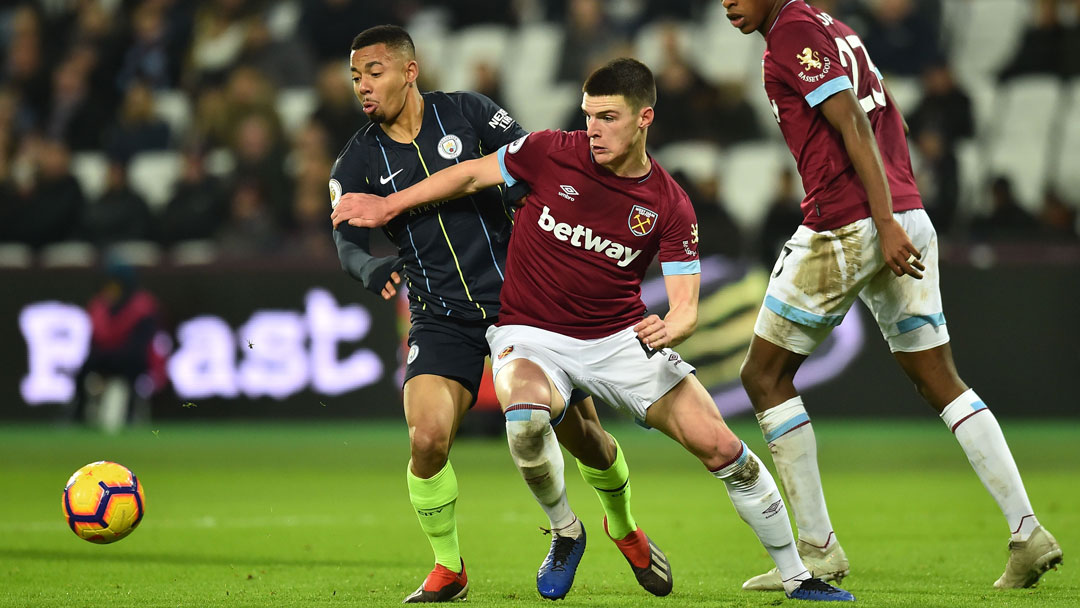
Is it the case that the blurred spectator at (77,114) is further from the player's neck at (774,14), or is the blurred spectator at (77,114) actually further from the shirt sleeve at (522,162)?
the player's neck at (774,14)

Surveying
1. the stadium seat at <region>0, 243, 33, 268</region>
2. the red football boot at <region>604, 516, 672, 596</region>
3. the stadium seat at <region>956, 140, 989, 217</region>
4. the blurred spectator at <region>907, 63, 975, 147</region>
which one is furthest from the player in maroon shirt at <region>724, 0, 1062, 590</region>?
the stadium seat at <region>0, 243, 33, 268</region>

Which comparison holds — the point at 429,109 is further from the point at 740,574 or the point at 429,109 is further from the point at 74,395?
the point at 74,395

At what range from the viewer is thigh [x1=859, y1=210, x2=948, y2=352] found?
538 centimetres

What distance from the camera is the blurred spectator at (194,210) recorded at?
14984 millimetres

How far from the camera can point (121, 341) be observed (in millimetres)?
13609

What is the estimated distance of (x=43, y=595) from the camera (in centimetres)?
523

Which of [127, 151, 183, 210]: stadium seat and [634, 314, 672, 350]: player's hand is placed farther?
[127, 151, 183, 210]: stadium seat

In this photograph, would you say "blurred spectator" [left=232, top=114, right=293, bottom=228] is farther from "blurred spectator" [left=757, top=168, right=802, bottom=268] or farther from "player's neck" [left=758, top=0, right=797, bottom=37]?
"player's neck" [left=758, top=0, right=797, bottom=37]

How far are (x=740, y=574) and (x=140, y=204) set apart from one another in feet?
35.3

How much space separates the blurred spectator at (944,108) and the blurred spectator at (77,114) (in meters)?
9.58

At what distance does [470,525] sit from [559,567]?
2.46m

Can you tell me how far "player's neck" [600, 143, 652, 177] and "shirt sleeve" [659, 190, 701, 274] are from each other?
18cm

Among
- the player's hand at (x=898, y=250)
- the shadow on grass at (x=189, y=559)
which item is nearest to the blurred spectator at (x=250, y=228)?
the shadow on grass at (x=189, y=559)

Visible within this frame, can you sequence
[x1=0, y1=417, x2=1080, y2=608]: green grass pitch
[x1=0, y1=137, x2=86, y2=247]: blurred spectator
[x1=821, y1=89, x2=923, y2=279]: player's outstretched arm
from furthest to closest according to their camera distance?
[x1=0, y1=137, x2=86, y2=247]: blurred spectator → [x1=0, y1=417, x2=1080, y2=608]: green grass pitch → [x1=821, y1=89, x2=923, y2=279]: player's outstretched arm
